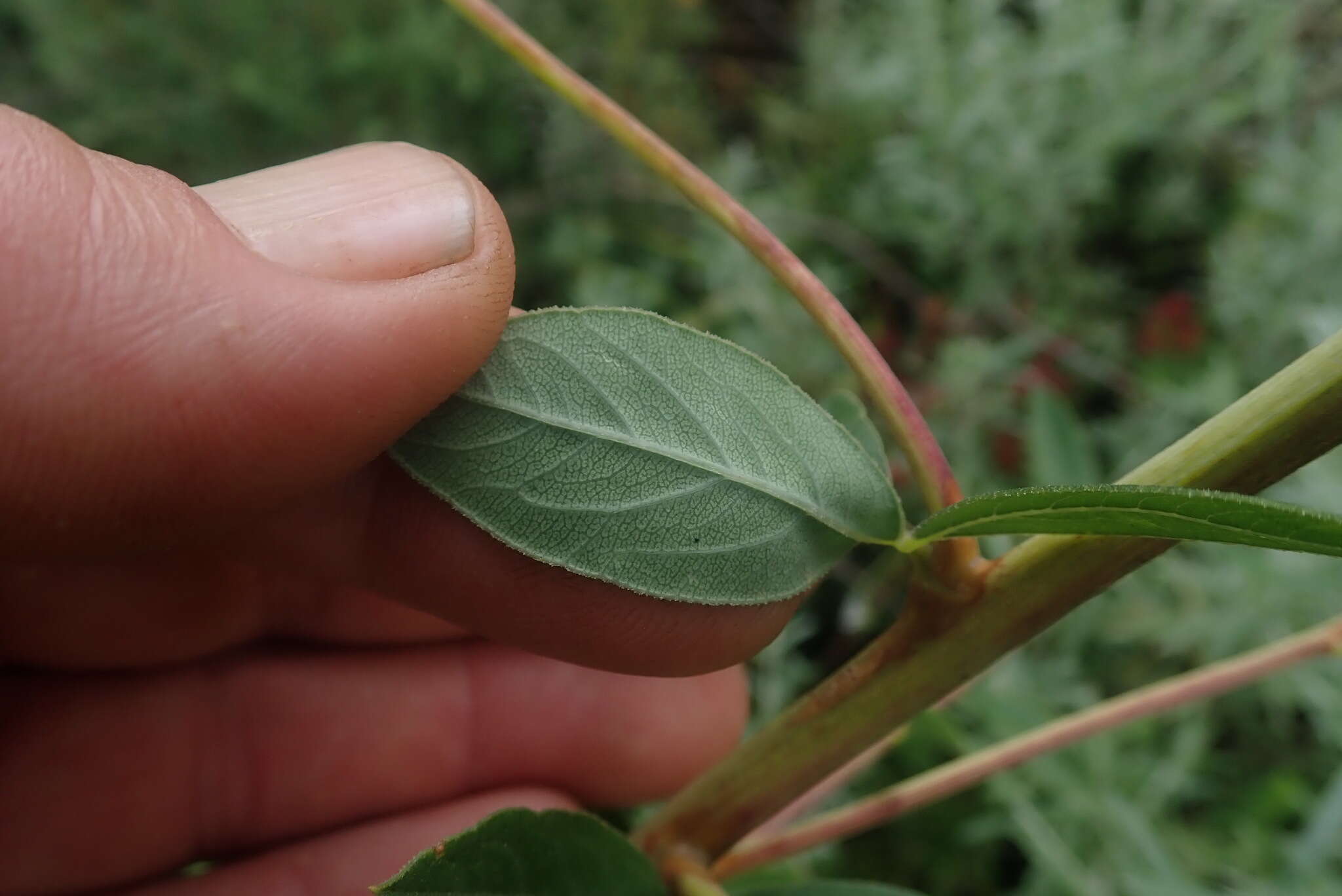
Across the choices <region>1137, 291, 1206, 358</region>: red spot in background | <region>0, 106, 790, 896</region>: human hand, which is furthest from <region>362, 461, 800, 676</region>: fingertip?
<region>1137, 291, 1206, 358</region>: red spot in background

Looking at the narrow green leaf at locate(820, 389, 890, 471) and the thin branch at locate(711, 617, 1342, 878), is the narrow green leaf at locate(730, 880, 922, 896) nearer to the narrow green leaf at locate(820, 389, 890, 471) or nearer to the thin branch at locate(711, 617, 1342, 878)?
A: the thin branch at locate(711, 617, 1342, 878)

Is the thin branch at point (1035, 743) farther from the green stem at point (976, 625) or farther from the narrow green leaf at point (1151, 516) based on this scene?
the narrow green leaf at point (1151, 516)

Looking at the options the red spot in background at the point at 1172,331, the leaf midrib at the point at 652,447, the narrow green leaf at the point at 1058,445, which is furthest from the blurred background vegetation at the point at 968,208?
the leaf midrib at the point at 652,447

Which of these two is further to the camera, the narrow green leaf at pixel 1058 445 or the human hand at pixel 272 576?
the narrow green leaf at pixel 1058 445

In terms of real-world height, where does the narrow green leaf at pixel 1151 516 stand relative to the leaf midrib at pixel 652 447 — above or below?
above

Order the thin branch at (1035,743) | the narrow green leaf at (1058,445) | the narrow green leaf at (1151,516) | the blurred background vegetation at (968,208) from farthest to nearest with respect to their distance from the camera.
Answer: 1. the blurred background vegetation at (968,208)
2. the narrow green leaf at (1058,445)
3. the thin branch at (1035,743)
4. the narrow green leaf at (1151,516)

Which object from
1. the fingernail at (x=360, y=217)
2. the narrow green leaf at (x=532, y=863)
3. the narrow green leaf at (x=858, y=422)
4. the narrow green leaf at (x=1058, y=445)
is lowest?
the narrow green leaf at (x=532, y=863)

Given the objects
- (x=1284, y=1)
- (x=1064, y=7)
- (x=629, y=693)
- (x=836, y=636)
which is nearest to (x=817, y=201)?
(x=1064, y=7)
